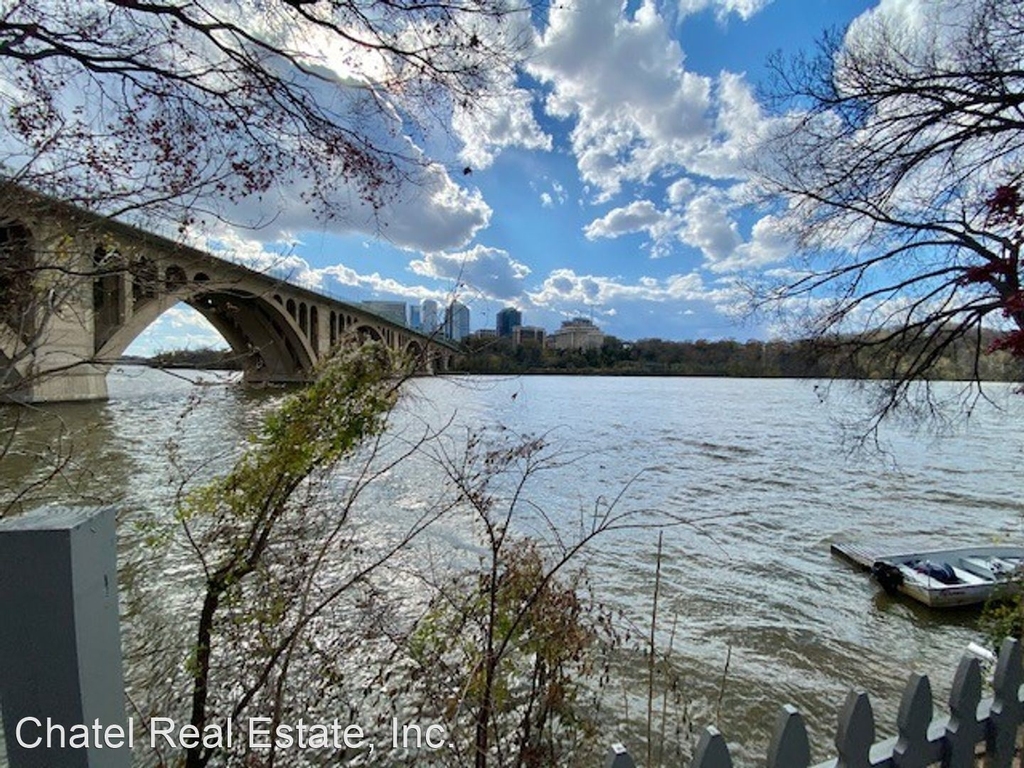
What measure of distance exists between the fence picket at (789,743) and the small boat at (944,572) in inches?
312

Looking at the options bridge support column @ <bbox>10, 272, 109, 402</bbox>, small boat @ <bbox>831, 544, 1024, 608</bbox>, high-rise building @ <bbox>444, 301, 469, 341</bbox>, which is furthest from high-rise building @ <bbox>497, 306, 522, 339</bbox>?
small boat @ <bbox>831, 544, 1024, 608</bbox>

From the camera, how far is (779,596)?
24.7ft

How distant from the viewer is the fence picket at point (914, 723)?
1.57 meters

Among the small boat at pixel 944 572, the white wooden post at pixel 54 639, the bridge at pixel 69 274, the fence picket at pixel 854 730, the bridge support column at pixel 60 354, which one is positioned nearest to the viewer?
the white wooden post at pixel 54 639

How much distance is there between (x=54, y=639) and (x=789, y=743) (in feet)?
5.50

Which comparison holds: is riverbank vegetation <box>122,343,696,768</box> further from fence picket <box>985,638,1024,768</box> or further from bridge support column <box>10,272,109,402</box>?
fence picket <box>985,638,1024,768</box>

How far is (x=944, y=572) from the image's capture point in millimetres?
7781

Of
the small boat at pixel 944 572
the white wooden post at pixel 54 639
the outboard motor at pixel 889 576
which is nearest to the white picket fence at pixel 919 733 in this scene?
the white wooden post at pixel 54 639

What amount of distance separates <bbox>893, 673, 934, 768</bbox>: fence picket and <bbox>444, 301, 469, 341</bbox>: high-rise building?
2388 mm

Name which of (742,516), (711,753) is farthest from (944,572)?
(711,753)

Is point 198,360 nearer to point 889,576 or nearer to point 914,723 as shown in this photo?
point 914,723

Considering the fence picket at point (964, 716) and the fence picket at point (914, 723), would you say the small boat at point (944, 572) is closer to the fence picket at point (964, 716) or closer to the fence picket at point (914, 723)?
the fence picket at point (964, 716)

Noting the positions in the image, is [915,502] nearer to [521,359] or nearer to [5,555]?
[521,359]

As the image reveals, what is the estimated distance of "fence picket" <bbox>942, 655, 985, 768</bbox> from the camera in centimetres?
169
